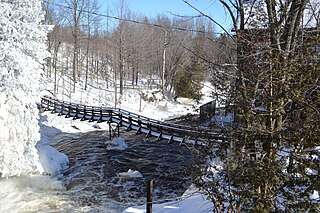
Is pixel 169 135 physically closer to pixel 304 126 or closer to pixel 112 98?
pixel 304 126

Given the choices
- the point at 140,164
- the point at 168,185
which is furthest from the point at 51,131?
the point at 168,185

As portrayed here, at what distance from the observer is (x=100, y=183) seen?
11.0 meters

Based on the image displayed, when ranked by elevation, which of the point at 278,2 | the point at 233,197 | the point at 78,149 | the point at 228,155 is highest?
the point at 278,2

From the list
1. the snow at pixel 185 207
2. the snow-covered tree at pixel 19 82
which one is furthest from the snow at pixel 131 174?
the snow at pixel 185 207

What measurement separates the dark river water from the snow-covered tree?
1914 mm

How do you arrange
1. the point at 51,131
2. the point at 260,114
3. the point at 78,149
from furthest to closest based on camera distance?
the point at 51,131 → the point at 78,149 → the point at 260,114

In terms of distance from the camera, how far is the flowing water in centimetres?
898

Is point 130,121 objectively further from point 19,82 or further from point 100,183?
point 19,82

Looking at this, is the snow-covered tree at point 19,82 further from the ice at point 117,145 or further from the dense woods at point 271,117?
the dense woods at point 271,117

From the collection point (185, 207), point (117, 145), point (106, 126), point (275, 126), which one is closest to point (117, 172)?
point (117, 145)

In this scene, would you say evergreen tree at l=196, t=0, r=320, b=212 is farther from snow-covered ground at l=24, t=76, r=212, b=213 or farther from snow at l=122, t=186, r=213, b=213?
snow at l=122, t=186, r=213, b=213

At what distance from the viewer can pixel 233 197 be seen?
12.1 feet

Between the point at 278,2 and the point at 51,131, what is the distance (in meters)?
18.2

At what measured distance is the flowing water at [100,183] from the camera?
8.98 metres
